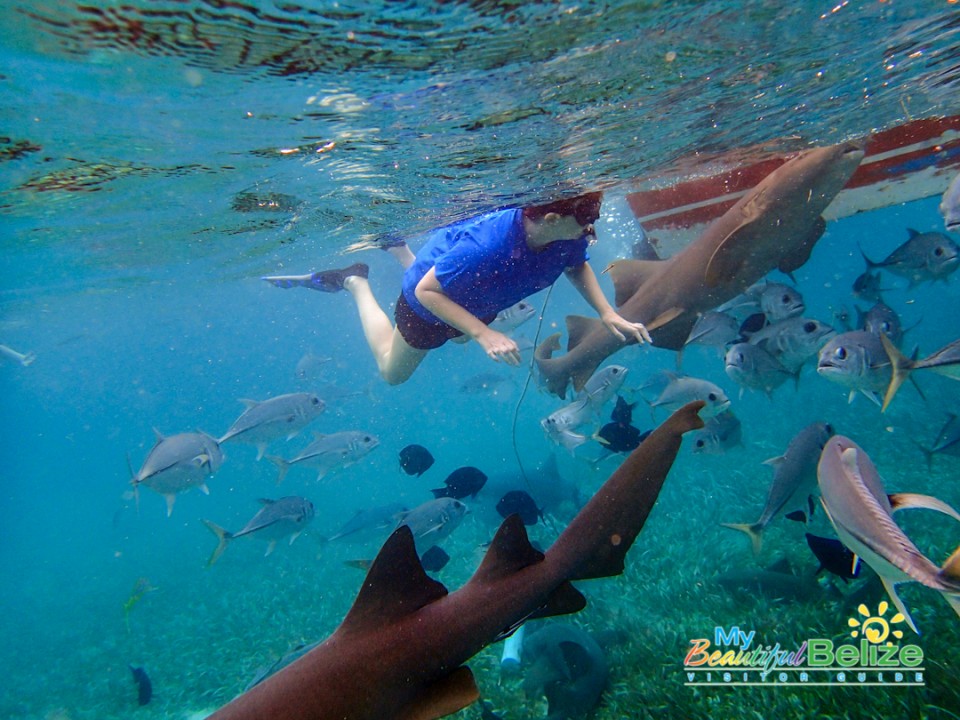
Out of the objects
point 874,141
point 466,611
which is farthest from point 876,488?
point 874,141

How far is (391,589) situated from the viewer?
2.64m

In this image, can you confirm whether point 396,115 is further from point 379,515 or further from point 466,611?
point 379,515

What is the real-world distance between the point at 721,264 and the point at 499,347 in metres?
3.37

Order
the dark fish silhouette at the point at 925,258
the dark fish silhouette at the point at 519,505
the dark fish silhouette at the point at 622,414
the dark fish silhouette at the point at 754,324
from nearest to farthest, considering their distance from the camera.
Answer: the dark fish silhouette at the point at 754,324, the dark fish silhouette at the point at 925,258, the dark fish silhouette at the point at 622,414, the dark fish silhouette at the point at 519,505

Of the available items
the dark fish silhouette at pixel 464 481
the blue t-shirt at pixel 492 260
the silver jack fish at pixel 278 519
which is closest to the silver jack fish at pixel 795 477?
the blue t-shirt at pixel 492 260

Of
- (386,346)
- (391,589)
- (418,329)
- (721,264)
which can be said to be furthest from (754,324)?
(391,589)

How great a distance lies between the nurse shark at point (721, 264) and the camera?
6.13 m

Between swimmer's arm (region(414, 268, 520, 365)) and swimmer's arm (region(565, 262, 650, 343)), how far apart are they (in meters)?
1.72

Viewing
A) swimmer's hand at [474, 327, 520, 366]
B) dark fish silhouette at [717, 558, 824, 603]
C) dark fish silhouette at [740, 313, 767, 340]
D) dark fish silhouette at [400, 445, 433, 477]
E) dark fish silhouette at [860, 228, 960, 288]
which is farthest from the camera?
dark fish silhouette at [400, 445, 433, 477]

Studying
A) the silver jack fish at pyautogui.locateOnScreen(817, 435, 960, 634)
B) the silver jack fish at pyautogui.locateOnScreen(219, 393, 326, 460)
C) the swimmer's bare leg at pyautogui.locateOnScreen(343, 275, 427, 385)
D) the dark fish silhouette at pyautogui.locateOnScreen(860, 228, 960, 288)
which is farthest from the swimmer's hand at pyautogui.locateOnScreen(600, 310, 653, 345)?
the silver jack fish at pyautogui.locateOnScreen(219, 393, 326, 460)

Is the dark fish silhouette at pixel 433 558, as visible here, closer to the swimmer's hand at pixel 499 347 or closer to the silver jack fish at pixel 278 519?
the silver jack fish at pixel 278 519

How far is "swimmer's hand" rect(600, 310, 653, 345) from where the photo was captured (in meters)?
6.25

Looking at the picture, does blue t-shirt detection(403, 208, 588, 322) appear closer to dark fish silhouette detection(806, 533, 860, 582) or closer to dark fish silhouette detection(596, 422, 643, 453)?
dark fish silhouette detection(596, 422, 643, 453)

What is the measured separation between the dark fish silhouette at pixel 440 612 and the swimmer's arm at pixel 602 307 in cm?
365
